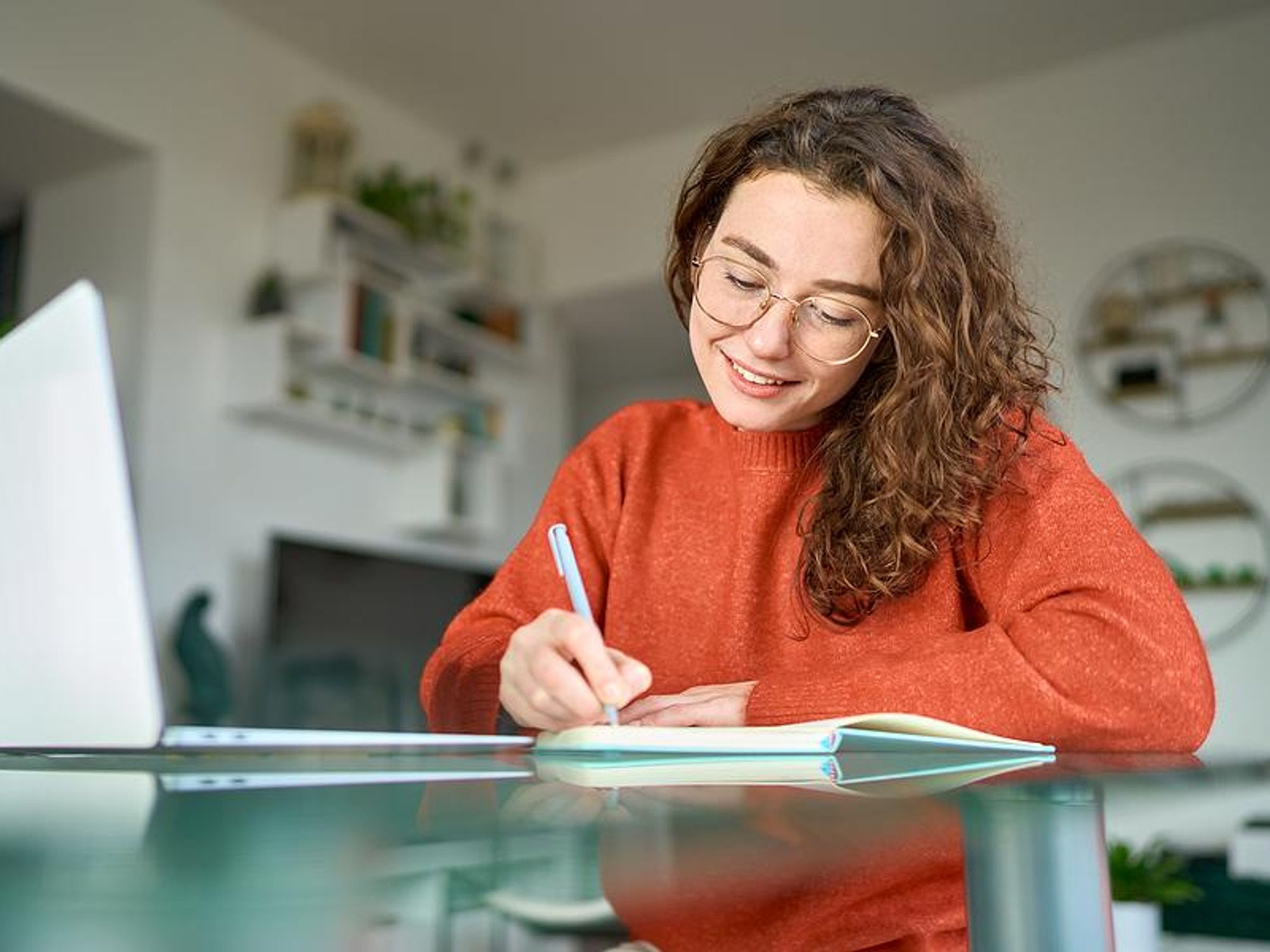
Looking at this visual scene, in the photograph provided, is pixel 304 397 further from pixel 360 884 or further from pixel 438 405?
pixel 360 884

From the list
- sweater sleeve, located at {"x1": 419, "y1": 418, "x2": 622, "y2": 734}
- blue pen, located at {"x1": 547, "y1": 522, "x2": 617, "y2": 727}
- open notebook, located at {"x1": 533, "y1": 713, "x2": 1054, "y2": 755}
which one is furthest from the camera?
sweater sleeve, located at {"x1": 419, "y1": 418, "x2": 622, "y2": 734}

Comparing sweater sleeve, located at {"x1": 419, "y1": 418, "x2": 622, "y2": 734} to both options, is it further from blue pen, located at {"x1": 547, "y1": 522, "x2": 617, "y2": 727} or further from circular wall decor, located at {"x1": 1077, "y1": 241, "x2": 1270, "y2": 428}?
circular wall decor, located at {"x1": 1077, "y1": 241, "x2": 1270, "y2": 428}

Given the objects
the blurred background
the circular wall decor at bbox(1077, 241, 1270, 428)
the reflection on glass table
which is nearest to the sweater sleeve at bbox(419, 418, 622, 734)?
the reflection on glass table

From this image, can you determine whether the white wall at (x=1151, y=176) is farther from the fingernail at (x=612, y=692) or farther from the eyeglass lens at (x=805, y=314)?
the fingernail at (x=612, y=692)

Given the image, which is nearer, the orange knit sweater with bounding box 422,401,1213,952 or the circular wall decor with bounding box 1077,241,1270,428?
the orange knit sweater with bounding box 422,401,1213,952

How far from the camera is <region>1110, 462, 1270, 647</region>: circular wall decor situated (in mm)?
4250

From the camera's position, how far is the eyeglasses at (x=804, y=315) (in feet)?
3.62

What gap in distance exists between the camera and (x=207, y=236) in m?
4.23

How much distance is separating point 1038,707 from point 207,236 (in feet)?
12.9

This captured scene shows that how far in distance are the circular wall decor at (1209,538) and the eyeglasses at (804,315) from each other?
3.54m

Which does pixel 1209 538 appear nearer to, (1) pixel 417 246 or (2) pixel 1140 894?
(2) pixel 1140 894

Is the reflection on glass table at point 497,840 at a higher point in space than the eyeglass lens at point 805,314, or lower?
lower

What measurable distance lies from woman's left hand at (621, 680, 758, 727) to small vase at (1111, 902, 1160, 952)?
1.71 meters

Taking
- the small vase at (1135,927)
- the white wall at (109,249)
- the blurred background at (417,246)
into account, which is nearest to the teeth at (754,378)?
the small vase at (1135,927)
